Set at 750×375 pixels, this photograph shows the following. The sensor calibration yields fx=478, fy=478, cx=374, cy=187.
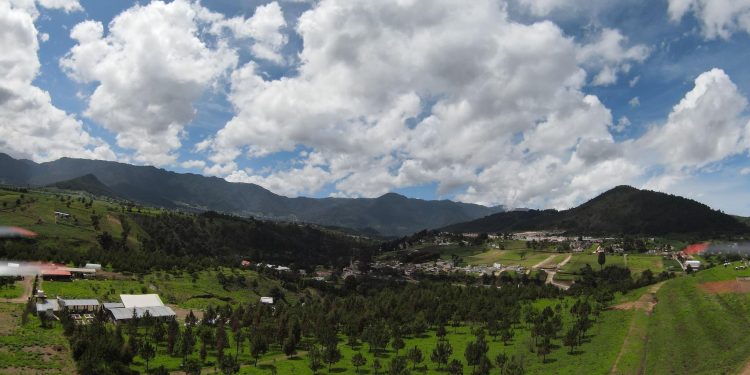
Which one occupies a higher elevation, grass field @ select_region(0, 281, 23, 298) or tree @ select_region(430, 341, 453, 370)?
grass field @ select_region(0, 281, 23, 298)

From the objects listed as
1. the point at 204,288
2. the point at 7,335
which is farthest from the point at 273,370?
the point at 204,288

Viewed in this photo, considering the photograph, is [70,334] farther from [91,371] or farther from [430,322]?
[430,322]

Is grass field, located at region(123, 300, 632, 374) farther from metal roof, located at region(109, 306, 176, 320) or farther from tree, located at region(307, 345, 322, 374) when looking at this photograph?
metal roof, located at region(109, 306, 176, 320)

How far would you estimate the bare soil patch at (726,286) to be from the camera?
110 metres

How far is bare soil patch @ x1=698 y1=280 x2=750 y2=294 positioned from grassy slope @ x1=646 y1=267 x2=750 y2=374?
2.03 meters

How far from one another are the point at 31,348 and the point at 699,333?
116 metres

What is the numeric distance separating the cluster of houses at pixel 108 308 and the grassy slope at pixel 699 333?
10416 cm

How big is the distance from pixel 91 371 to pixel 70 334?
22864 mm

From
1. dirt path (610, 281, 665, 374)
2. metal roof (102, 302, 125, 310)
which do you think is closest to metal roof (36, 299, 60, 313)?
metal roof (102, 302, 125, 310)

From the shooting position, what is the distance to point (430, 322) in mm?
140125

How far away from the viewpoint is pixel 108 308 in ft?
373

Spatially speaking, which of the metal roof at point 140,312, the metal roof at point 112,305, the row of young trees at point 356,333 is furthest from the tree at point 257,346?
the metal roof at point 112,305

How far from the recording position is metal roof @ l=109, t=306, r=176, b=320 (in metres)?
111

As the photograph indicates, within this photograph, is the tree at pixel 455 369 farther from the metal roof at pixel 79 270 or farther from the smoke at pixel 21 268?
the metal roof at pixel 79 270
